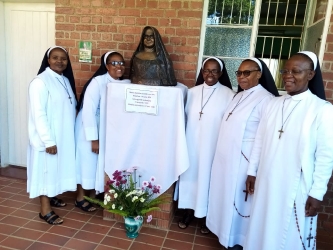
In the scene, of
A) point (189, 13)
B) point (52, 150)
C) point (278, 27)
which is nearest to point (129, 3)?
point (189, 13)

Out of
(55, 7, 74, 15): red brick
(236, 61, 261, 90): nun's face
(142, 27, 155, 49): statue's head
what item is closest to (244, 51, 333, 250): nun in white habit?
(236, 61, 261, 90): nun's face

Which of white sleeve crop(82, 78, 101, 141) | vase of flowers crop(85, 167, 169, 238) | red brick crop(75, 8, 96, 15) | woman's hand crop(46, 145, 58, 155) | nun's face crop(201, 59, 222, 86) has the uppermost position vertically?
red brick crop(75, 8, 96, 15)

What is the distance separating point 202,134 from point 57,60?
1.53 meters

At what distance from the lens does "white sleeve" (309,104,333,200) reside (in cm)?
167

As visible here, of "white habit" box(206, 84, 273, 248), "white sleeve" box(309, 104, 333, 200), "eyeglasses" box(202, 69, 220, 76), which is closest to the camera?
"white sleeve" box(309, 104, 333, 200)

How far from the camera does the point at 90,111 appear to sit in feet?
8.71

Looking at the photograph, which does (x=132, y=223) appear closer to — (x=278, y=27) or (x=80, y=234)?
(x=80, y=234)

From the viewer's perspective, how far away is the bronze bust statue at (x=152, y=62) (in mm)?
2518

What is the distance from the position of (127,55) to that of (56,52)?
30.6 inches

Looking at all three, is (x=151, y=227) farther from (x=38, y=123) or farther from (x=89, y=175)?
(x=38, y=123)

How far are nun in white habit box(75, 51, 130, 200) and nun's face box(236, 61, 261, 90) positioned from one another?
1.11 m

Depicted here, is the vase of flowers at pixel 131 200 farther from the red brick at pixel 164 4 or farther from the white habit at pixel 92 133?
the red brick at pixel 164 4

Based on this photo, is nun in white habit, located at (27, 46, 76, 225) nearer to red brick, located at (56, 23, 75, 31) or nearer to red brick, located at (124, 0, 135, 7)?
red brick, located at (56, 23, 75, 31)

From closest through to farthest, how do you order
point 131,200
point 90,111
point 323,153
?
point 323,153
point 131,200
point 90,111
